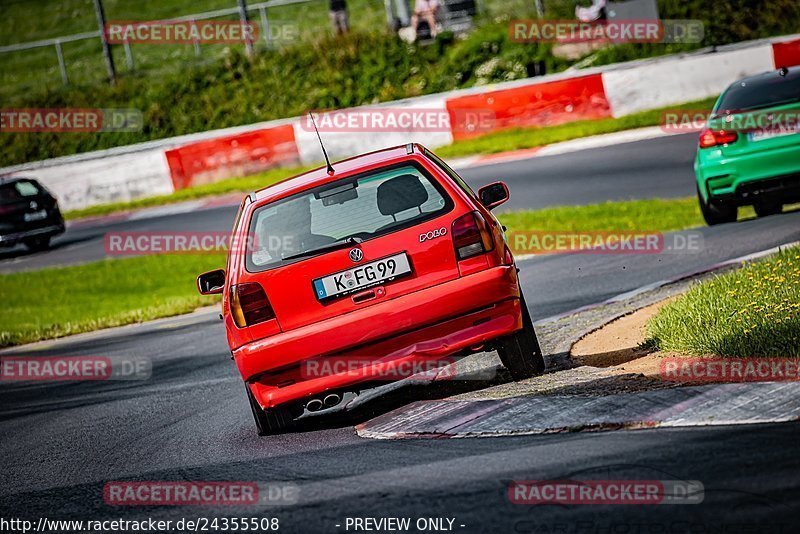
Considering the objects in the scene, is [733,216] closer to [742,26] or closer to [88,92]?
[742,26]

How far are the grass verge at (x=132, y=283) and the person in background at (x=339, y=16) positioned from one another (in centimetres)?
1376

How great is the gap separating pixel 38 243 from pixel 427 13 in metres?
11.6

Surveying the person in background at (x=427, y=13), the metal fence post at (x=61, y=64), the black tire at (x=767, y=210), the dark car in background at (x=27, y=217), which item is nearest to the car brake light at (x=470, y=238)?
the black tire at (x=767, y=210)

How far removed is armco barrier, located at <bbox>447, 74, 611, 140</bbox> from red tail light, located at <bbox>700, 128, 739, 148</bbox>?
10410 millimetres

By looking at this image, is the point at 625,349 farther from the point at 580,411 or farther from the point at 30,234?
the point at 30,234

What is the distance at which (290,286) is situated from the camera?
24.7 feet

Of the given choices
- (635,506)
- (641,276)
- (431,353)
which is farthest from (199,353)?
(635,506)

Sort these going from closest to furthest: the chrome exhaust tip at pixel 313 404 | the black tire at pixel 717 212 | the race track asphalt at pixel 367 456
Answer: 1. the race track asphalt at pixel 367 456
2. the chrome exhaust tip at pixel 313 404
3. the black tire at pixel 717 212

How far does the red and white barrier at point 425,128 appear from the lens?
23578 millimetres

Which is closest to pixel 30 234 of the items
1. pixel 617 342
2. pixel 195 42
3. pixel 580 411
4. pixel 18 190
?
pixel 18 190

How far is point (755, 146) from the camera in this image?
13.4 metres

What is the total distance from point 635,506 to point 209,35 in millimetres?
30633

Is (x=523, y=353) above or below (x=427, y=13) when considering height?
below

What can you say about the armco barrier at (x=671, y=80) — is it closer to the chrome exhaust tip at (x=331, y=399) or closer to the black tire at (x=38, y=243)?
the black tire at (x=38, y=243)
